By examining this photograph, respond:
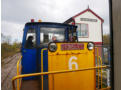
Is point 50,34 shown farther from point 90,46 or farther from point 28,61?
point 90,46

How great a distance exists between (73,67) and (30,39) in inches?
64.3

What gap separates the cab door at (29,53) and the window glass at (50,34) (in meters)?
0.24

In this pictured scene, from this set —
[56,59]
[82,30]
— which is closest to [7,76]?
[56,59]

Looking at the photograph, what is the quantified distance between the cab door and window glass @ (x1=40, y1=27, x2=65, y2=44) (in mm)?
237

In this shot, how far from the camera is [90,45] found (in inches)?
97.7

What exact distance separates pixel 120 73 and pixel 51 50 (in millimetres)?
1492

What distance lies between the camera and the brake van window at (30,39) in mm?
3032

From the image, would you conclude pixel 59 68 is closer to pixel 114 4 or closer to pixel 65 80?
pixel 65 80

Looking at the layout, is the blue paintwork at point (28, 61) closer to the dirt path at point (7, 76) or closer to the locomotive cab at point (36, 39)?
the locomotive cab at point (36, 39)

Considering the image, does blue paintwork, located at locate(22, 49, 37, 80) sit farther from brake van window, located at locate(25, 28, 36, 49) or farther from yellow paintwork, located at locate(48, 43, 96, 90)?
yellow paintwork, located at locate(48, 43, 96, 90)

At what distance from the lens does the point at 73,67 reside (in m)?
2.30

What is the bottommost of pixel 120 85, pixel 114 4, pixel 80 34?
pixel 120 85

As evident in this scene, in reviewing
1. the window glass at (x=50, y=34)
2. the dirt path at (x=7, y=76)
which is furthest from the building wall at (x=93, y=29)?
the window glass at (x=50, y=34)

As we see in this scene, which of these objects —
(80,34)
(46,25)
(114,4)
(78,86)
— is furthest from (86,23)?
(114,4)
